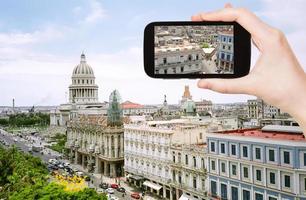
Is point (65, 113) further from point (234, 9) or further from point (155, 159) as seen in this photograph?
point (234, 9)

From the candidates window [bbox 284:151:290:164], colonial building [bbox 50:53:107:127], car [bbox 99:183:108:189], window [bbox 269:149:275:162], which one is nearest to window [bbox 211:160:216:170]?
window [bbox 269:149:275:162]

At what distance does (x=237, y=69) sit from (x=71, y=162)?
2663 inches

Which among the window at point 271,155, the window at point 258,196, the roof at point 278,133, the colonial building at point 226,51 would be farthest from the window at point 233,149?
the colonial building at point 226,51

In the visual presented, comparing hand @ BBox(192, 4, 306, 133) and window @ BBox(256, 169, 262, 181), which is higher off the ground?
hand @ BBox(192, 4, 306, 133)

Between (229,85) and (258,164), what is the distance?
25.7m

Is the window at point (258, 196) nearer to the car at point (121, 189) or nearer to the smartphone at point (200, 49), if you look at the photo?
the car at point (121, 189)

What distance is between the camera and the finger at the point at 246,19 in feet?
11.2

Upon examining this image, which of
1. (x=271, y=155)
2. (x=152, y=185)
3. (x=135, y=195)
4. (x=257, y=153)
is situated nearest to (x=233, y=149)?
(x=257, y=153)

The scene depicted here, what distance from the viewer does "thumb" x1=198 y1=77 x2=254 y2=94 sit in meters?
3.55

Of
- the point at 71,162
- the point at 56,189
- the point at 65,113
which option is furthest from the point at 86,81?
the point at 56,189

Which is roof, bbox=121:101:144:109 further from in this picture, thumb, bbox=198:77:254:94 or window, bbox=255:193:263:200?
thumb, bbox=198:77:254:94

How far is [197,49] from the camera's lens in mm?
4281

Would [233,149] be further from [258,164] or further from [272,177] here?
[272,177]

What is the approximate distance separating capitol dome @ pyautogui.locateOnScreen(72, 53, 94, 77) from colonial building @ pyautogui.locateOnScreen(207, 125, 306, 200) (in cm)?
8287
